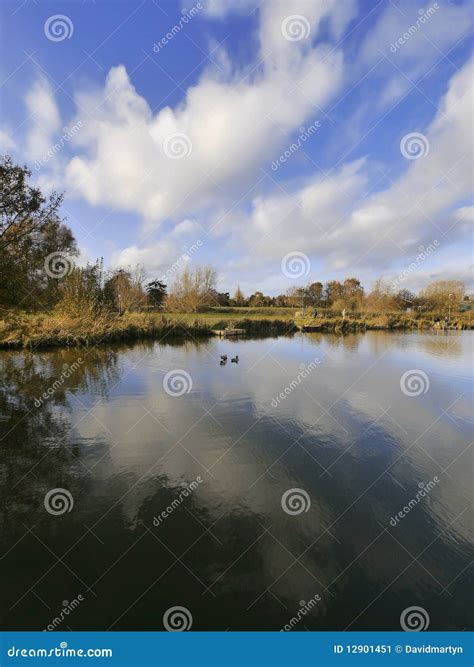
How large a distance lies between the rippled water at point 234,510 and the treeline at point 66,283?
13.0 ft

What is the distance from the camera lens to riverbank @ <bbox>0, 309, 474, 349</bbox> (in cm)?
2077

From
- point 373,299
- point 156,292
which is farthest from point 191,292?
point 373,299

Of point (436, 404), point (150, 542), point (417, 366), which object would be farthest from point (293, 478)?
point (417, 366)

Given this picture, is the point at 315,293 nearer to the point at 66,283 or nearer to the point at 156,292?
the point at 156,292

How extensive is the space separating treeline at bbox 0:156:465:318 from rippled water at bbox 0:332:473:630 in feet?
13.0

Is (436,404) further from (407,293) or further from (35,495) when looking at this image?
(407,293)

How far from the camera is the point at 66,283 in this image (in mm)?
23562

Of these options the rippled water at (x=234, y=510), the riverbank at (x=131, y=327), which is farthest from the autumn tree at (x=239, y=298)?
the rippled water at (x=234, y=510)

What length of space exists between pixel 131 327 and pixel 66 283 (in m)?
5.99

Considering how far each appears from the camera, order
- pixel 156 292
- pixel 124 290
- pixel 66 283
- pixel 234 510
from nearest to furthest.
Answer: pixel 234 510 → pixel 66 283 → pixel 124 290 → pixel 156 292

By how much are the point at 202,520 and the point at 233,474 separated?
145 centimetres

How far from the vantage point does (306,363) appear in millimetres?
18688

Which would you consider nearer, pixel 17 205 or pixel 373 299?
pixel 17 205

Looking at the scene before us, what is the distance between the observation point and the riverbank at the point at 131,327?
68.1 feet
